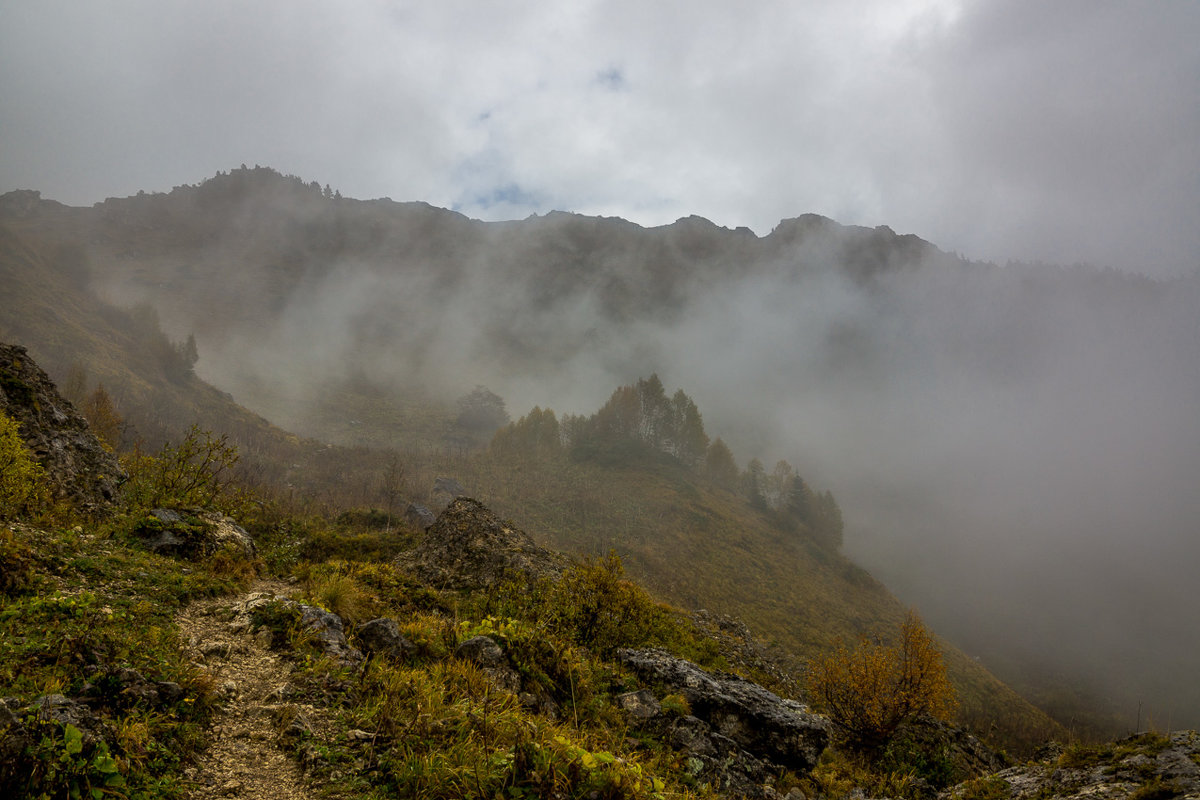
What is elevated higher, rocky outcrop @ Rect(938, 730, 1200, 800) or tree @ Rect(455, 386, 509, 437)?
tree @ Rect(455, 386, 509, 437)

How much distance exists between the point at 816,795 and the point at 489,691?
8.08 meters

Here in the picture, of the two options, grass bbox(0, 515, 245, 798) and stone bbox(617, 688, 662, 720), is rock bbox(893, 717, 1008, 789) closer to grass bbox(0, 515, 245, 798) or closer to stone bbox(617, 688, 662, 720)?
stone bbox(617, 688, 662, 720)

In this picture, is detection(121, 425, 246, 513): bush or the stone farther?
detection(121, 425, 246, 513): bush

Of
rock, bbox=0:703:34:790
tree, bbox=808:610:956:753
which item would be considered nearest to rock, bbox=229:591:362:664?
rock, bbox=0:703:34:790

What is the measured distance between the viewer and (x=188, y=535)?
38.8 ft

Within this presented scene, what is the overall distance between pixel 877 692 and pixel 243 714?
18796mm

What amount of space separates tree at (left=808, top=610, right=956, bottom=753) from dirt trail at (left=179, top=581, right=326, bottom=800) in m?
17.4

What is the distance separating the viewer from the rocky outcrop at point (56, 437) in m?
13.9

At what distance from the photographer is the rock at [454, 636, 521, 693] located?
8734mm

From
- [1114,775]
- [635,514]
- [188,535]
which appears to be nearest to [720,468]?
[635,514]

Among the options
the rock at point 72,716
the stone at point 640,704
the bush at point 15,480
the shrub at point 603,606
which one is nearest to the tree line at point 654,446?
the shrub at point 603,606

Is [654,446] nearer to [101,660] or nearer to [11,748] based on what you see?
[101,660]

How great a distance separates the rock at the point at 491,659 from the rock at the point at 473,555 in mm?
10131

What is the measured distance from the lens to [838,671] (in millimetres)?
Result: 18578
